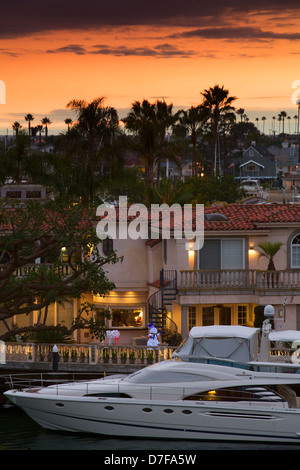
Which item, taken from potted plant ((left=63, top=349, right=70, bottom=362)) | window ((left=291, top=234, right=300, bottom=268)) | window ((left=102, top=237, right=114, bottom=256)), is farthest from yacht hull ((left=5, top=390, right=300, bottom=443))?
window ((left=102, top=237, right=114, bottom=256))

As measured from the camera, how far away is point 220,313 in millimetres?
45969

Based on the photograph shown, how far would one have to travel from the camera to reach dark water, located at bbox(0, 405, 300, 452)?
108 feet

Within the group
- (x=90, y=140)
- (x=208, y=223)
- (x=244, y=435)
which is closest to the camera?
(x=244, y=435)

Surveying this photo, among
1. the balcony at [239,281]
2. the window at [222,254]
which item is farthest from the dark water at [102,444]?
the window at [222,254]

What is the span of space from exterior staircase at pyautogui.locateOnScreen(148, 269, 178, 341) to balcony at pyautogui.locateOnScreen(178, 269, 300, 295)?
1.88 ft

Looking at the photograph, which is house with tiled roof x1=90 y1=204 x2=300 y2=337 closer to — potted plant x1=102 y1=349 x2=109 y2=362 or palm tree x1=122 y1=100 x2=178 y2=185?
potted plant x1=102 y1=349 x2=109 y2=362

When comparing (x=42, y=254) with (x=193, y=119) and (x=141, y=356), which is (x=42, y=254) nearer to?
Answer: (x=141, y=356)

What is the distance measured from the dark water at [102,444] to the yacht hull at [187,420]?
9.4 inches

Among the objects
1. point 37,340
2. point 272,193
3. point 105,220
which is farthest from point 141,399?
point 272,193

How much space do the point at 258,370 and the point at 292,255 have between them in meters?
13.7

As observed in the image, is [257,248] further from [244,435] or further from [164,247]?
[244,435]

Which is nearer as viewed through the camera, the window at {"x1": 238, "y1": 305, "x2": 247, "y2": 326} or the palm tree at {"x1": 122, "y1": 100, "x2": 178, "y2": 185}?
the window at {"x1": 238, "y1": 305, "x2": 247, "y2": 326}

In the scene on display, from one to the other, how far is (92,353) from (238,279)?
29.7 ft

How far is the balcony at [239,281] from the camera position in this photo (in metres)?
44.4
